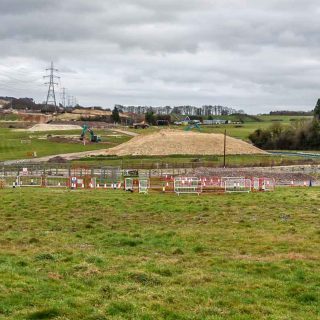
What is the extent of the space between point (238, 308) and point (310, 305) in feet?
4.44

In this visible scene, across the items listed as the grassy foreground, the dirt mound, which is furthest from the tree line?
the grassy foreground

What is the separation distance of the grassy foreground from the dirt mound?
70.3 meters

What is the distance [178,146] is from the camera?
98.8 meters

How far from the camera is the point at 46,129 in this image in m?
164

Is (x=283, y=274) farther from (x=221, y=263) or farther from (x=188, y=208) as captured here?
(x=188, y=208)

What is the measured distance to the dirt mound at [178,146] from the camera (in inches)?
3748

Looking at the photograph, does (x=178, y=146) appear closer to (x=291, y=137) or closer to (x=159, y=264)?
(x=291, y=137)

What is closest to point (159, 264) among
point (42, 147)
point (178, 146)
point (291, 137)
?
point (178, 146)

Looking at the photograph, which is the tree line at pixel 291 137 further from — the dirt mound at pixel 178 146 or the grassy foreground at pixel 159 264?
the grassy foreground at pixel 159 264

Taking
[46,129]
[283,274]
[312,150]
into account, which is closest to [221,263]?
[283,274]

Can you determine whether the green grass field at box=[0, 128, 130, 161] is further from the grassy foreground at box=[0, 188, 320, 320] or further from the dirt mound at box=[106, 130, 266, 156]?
the grassy foreground at box=[0, 188, 320, 320]

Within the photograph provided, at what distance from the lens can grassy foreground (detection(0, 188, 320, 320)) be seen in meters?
9.13

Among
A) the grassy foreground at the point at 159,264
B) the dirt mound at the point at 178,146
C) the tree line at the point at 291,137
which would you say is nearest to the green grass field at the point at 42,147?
the dirt mound at the point at 178,146

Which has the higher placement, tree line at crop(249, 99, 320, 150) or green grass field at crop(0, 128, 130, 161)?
tree line at crop(249, 99, 320, 150)
